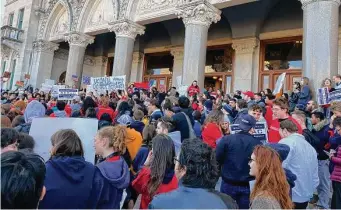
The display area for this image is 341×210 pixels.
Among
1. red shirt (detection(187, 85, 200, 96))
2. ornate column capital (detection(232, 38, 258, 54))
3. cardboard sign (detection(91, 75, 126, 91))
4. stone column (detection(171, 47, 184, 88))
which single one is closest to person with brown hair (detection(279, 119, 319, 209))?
red shirt (detection(187, 85, 200, 96))

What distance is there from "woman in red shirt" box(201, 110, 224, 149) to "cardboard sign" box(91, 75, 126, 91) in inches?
305

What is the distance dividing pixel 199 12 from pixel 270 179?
36.6 ft

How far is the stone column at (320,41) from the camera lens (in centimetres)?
895

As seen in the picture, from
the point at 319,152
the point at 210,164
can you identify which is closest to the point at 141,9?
the point at 319,152

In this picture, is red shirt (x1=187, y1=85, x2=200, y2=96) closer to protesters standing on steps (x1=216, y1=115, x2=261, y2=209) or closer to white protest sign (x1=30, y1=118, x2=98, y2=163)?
protesters standing on steps (x1=216, y1=115, x2=261, y2=209)

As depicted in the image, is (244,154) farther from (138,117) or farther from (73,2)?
(73,2)

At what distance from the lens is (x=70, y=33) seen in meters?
19.5

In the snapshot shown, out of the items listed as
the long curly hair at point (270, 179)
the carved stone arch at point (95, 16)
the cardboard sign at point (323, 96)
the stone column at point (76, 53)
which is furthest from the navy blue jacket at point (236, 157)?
the stone column at point (76, 53)

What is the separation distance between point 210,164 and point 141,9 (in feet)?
49.6

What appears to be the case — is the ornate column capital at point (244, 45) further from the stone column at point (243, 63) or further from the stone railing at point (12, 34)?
the stone railing at point (12, 34)

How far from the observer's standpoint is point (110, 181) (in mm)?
2654

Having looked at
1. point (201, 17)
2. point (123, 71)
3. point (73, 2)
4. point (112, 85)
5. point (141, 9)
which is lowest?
point (112, 85)

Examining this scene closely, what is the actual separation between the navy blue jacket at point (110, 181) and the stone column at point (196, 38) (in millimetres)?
9935

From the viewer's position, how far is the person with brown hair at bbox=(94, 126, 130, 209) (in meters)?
2.60
